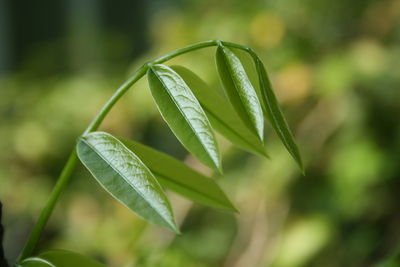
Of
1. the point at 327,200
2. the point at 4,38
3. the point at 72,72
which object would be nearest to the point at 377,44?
the point at 327,200

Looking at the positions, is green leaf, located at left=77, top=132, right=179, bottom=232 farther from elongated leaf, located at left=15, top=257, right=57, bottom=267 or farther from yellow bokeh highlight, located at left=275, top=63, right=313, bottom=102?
yellow bokeh highlight, located at left=275, top=63, right=313, bottom=102

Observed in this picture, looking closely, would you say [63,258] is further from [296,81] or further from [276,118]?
[296,81]

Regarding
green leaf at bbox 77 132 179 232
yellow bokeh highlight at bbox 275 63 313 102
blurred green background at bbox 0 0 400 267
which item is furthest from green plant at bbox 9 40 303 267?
yellow bokeh highlight at bbox 275 63 313 102

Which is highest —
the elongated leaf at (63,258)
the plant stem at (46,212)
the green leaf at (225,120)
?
the green leaf at (225,120)

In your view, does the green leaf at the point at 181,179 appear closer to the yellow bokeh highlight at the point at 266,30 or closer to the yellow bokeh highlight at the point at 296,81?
the yellow bokeh highlight at the point at 296,81

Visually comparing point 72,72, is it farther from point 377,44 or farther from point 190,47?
point 190,47

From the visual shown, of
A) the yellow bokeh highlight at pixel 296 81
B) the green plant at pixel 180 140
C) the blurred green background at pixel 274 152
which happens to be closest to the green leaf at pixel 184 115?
the green plant at pixel 180 140

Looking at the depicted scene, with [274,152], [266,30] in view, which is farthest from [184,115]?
[266,30]

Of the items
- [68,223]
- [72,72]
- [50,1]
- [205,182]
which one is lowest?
[68,223]
